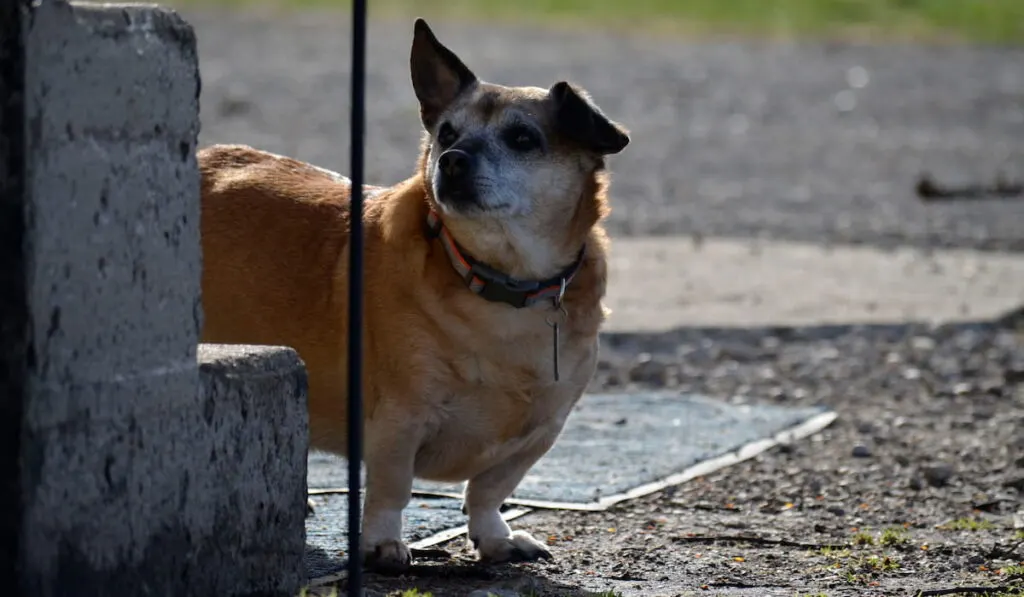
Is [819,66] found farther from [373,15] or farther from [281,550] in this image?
[281,550]

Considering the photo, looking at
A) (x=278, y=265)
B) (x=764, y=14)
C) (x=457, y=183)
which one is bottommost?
(x=278, y=265)

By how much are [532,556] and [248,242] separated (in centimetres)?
130

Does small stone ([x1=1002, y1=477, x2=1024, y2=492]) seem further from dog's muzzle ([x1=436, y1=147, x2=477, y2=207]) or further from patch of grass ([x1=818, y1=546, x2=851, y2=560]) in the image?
dog's muzzle ([x1=436, y1=147, x2=477, y2=207])

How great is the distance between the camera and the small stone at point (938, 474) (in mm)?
5910

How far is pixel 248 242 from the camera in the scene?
5.03 metres

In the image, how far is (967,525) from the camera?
5.25m

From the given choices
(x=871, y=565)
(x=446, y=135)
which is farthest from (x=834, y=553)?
(x=446, y=135)

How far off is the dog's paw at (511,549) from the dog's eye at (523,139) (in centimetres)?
112

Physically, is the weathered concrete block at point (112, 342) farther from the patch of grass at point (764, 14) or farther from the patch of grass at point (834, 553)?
the patch of grass at point (764, 14)

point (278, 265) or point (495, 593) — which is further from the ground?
point (278, 265)

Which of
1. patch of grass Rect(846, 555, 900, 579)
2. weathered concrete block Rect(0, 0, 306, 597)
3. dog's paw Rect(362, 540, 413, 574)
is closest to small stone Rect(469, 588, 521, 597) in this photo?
dog's paw Rect(362, 540, 413, 574)

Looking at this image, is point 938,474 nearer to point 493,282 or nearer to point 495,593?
point 493,282

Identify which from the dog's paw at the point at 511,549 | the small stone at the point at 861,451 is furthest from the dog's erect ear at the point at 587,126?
the small stone at the point at 861,451

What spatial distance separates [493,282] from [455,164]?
1.13ft
